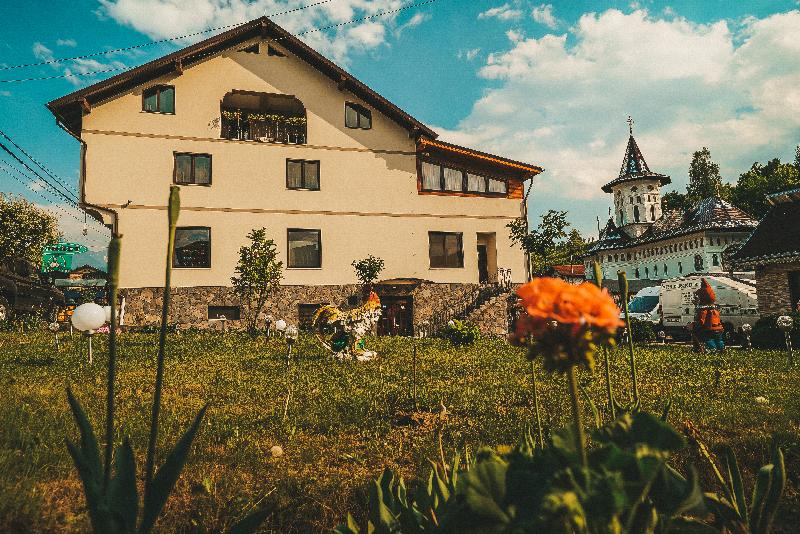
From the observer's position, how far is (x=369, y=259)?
21797 millimetres

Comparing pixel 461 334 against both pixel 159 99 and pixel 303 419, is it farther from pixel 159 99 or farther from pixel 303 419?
pixel 159 99

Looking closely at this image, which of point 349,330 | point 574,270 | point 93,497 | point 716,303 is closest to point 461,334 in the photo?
point 349,330

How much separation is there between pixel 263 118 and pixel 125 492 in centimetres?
2220

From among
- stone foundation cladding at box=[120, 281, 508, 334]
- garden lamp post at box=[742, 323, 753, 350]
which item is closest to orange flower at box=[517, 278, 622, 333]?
garden lamp post at box=[742, 323, 753, 350]

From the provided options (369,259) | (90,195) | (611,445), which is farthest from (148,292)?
(611,445)

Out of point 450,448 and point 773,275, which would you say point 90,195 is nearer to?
point 450,448

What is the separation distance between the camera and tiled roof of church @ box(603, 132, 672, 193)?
71562 mm

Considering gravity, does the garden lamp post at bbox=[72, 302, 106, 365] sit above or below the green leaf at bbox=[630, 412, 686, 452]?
above

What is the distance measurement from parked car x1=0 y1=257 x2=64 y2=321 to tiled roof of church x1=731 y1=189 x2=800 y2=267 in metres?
28.7

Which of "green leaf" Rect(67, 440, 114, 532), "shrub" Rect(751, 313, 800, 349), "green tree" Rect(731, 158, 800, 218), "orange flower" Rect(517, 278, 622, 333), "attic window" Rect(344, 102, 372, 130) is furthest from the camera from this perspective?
"green tree" Rect(731, 158, 800, 218)

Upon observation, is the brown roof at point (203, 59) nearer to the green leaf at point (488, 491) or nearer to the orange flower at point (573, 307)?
the orange flower at point (573, 307)

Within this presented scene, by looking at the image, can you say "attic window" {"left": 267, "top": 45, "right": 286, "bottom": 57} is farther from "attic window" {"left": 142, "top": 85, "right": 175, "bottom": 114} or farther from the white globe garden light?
the white globe garden light

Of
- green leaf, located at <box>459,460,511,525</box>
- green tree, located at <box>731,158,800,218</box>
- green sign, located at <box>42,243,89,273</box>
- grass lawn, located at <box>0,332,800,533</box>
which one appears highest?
green tree, located at <box>731,158,800,218</box>

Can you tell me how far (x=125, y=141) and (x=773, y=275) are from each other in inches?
1114
